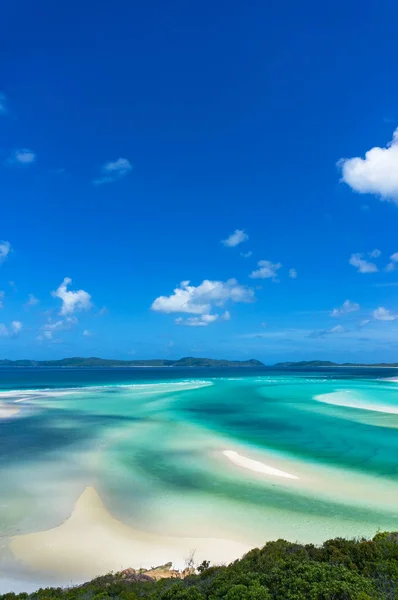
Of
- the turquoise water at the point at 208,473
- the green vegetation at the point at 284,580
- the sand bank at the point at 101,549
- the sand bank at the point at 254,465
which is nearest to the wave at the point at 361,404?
the turquoise water at the point at 208,473

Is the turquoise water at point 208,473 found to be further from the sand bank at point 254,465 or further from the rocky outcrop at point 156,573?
the rocky outcrop at point 156,573

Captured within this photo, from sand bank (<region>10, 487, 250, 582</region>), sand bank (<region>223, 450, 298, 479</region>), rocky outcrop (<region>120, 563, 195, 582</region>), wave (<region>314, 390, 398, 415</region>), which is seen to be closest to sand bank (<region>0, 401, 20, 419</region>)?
sand bank (<region>223, 450, 298, 479</region>)

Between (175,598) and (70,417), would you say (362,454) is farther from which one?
(70,417)

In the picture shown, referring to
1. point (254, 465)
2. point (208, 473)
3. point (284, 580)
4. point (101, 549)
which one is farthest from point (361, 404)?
point (284, 580)

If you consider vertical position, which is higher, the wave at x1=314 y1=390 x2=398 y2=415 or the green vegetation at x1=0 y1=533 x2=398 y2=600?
the green vegetation at x1=0 y1=533 x2=398 y2=600

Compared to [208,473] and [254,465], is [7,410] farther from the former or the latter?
[254,465]

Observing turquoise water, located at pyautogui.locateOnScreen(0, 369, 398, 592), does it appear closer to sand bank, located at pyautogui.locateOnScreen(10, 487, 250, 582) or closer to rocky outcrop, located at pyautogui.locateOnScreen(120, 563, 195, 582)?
sand bank, located at pyautogui.locateOnScreen(10, 487, 250, 582)
